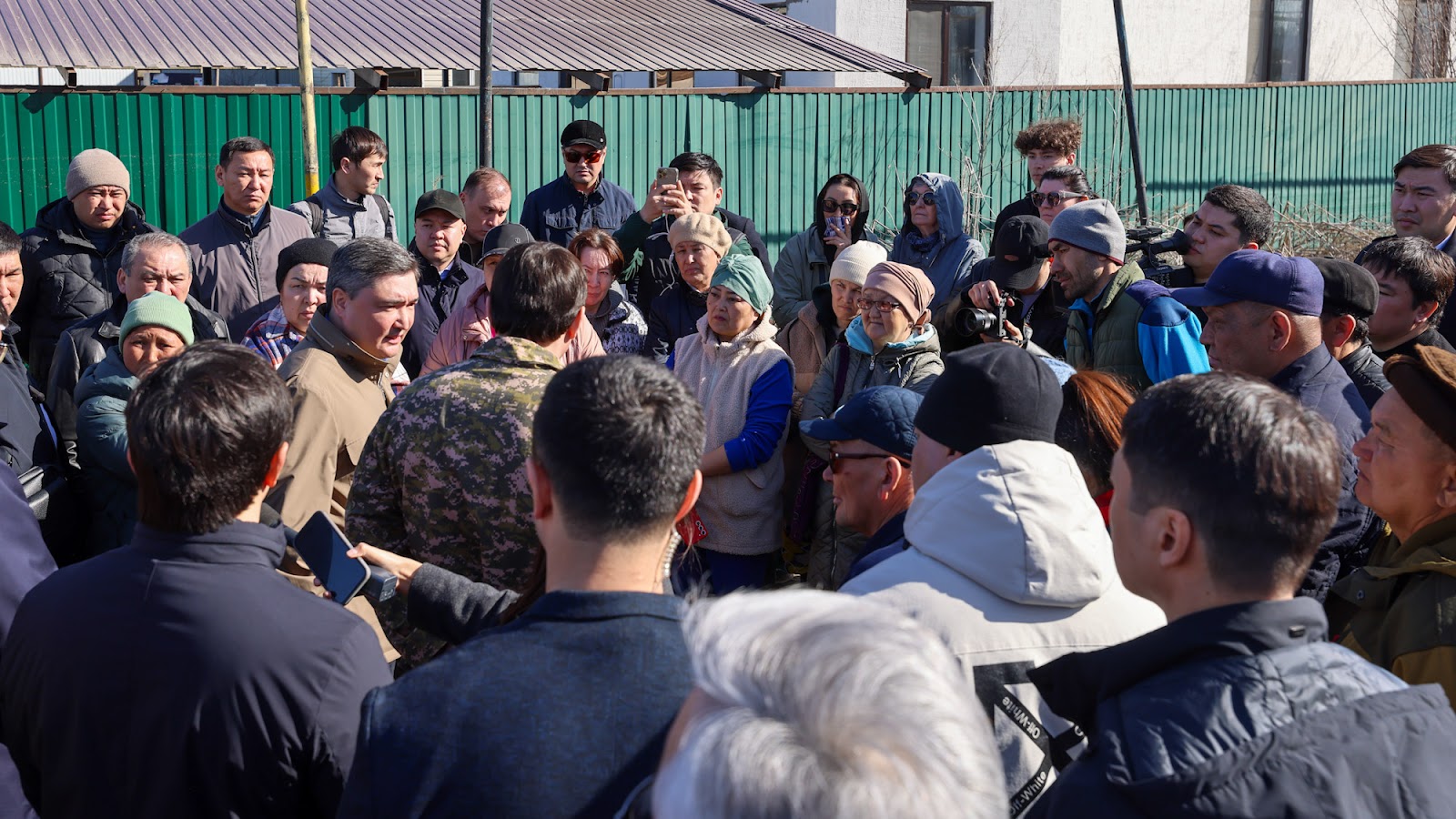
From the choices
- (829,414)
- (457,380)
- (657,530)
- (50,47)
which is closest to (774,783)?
(657,530)

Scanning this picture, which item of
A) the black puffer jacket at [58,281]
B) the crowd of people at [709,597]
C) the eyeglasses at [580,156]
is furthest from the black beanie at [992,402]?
the eyeglasses at [580,156]

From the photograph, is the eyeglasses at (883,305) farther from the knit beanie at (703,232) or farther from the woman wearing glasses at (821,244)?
the woman wearing glasses at (821,244)

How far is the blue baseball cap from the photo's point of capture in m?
3.37

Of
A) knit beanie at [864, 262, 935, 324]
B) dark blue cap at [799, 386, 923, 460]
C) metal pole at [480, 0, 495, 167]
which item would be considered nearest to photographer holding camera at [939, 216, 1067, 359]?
knit beanie at [864, 262, 935, 324]

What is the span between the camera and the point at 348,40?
10367mm

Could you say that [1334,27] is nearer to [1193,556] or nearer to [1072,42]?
[1072,42]

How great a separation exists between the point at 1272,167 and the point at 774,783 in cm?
1597

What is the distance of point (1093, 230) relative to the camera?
4484 millimetres

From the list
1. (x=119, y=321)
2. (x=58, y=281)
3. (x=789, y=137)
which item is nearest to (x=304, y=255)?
(x=119, y=321)

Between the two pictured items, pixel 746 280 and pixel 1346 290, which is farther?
pixel 746 280

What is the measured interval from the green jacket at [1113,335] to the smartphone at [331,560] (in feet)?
9.30

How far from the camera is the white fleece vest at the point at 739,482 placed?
442 centimetres

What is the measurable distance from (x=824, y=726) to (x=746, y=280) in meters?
3.58

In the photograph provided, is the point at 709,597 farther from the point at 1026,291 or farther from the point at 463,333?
the point at 1026,291
